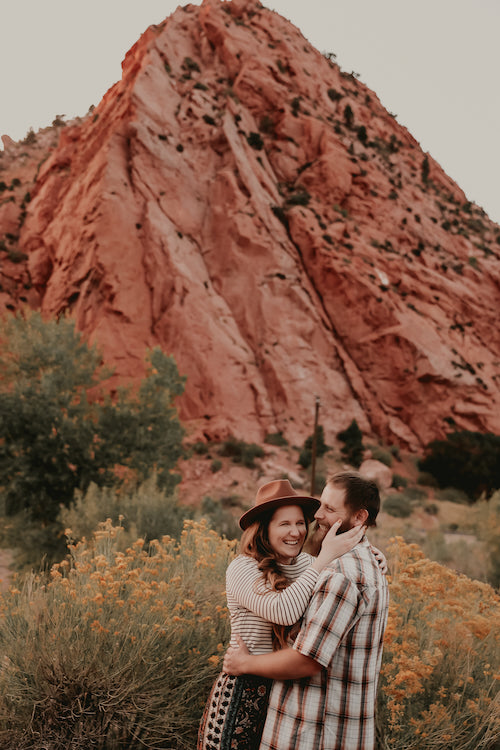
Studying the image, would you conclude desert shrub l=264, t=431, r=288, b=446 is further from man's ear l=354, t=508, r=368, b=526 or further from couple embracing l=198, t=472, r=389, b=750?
man's ear l=354, t=508, r=368, b=526

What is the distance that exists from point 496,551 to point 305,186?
981 inches

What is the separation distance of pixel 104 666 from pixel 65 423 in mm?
7707

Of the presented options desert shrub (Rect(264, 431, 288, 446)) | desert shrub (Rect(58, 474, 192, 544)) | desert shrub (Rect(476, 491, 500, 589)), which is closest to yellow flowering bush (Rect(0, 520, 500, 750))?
desert shrub (Rect(58, 474, 192, 544))

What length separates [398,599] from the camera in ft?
13.5

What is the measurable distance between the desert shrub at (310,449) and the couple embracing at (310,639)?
18.2 meters

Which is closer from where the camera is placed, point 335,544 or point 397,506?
point 335,544

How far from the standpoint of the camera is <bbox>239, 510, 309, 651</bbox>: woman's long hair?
201 centimetres

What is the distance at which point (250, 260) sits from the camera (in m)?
25.0

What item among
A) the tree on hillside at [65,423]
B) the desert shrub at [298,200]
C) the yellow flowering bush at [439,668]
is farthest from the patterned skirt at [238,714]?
the desert shrub at [298,200]

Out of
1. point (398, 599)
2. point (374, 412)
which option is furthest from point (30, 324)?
point (374, 412)

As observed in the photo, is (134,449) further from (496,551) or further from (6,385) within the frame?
(496,551)

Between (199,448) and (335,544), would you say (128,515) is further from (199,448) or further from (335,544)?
(199,448)

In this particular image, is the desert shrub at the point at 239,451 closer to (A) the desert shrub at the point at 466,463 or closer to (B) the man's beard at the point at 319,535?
(A) the desert shrub at the point at 466,463

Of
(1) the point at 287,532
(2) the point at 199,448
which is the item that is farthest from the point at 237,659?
(2) the point at 199,448
